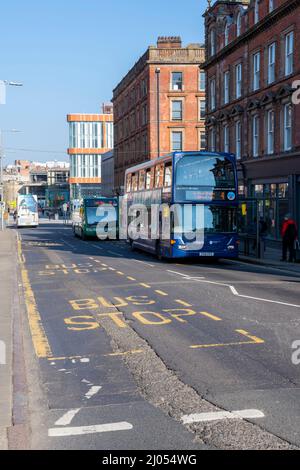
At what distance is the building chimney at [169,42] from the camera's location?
210 ft

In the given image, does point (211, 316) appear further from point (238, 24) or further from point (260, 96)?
point (238, 24)

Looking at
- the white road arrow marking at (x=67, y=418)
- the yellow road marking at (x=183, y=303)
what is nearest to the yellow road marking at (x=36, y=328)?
the white road arrow marking at (x=67, y=418)

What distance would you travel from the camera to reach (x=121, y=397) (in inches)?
278

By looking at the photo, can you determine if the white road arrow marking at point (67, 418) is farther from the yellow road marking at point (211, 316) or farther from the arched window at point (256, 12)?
the arched window at point (256, 12)

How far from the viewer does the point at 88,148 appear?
418ft

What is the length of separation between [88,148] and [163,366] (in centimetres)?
12112

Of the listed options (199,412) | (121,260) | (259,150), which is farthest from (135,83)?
(199,412)

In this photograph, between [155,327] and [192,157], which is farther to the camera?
[192,157]

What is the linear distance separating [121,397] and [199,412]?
1.02m

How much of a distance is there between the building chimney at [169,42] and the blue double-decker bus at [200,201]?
137 feet

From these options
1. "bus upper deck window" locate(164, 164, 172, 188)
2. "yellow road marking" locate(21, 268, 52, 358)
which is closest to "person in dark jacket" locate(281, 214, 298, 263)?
"bus upper deck window" locate(164, 164, 172, 188)

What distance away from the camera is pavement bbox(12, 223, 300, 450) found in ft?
19.4

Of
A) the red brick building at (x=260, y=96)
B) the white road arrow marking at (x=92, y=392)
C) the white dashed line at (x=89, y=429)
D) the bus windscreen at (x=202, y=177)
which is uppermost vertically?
the red brick building at (x=260, y=96)
